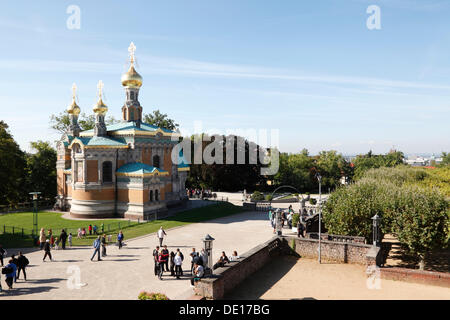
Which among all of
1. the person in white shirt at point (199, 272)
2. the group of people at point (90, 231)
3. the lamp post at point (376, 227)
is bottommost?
the group of people at point (90, 231)

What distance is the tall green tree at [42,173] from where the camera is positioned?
48625 millimetres

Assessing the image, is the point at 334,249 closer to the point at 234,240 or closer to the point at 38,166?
the point at 234,240

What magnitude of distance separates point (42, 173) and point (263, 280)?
4218 cm

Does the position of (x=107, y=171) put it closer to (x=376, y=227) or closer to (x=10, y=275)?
(x=10, y=275)

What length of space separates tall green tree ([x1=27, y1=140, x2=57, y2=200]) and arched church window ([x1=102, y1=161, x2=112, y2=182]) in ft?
52.5

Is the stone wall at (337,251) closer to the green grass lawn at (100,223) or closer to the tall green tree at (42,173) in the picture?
the green grass lawn at (100,223)

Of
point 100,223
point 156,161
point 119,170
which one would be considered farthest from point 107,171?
point 100,223

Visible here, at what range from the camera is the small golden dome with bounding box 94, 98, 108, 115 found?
3994 cm

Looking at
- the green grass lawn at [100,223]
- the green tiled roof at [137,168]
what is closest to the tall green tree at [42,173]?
the green grass lawn at [100,223]

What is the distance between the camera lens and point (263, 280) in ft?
61.0

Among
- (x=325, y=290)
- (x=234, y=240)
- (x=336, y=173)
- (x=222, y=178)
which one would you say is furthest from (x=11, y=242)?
(x=336, y=173)

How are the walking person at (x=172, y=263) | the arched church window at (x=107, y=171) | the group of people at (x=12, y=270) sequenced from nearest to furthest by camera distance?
1. the group of people at (x=12, y=270)
2. the walking person at (x=172, y=263)
3. the arched church window at (x=107, y=171)

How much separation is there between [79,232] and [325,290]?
20.7 meters

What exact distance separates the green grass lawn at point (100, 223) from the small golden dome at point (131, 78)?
58.0 feet
